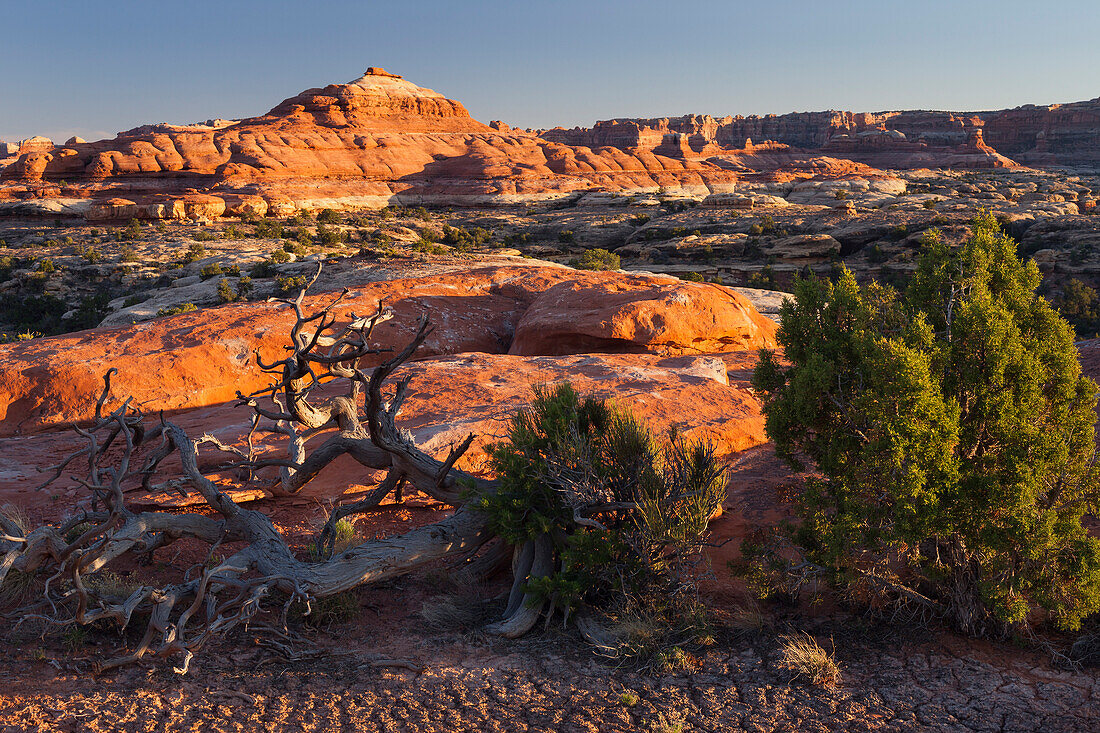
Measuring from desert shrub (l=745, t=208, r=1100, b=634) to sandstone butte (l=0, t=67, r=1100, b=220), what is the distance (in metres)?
53.4

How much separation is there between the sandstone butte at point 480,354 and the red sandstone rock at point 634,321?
0.09 feet

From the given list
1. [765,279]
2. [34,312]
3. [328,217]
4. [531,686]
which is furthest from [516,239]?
[531,686]

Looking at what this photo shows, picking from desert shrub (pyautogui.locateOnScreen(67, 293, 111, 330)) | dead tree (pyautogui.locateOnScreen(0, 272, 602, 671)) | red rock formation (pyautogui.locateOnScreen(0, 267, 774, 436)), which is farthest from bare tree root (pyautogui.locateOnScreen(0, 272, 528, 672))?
desert shrub (pyautogui.locateOnScreen(67, 293, 111, 330))

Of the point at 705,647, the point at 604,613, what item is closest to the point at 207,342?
the point at 604,613

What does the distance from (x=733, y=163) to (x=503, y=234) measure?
2434 inches

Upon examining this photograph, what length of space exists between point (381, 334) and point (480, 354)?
8.71 feet

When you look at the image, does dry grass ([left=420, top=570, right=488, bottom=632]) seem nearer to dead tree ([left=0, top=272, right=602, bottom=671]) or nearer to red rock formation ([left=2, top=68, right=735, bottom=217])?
dead tree ([left=0, top=272, right=602, bottom=671])

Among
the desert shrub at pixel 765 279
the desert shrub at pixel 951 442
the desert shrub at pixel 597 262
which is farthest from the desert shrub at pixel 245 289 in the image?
the desert shrub at pixel 765 279

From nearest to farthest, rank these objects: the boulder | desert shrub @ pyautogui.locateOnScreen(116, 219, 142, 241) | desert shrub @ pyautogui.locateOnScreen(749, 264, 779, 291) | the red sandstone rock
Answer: the red sandstone rock → desert shrub @ pyautogui.locateOnScreen(749, 264, 779, 291) → desert shrub @ pyautogui.locateOnScreen(116, 219, 142, 241) → the boulder

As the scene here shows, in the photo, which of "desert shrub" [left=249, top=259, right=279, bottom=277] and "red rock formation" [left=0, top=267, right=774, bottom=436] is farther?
"desert shrub" [left=249, top=259, right=279, bottom=277]

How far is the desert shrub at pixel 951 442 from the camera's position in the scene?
15.0 ft

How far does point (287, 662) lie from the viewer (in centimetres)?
484

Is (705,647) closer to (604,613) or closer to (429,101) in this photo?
(604,613)

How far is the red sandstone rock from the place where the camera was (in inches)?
510
